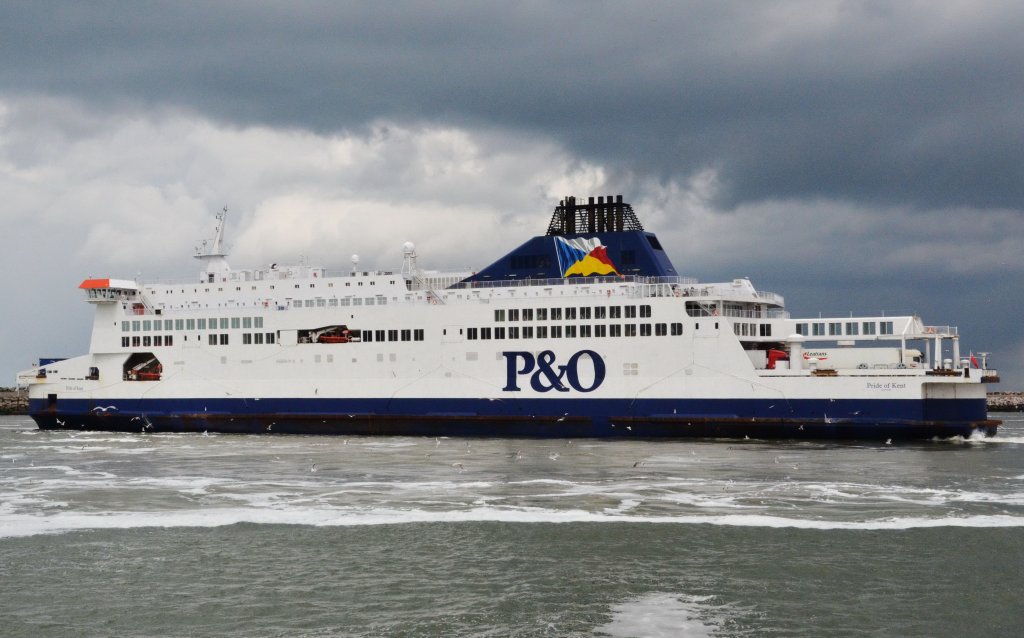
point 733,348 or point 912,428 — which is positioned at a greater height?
point 733,348

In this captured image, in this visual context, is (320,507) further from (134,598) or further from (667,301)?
(667,301)

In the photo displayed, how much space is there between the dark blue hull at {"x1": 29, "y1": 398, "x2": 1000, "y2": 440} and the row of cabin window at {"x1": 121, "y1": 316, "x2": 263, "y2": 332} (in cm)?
297

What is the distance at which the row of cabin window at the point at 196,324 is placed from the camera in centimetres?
4056

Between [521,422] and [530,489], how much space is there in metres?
13.3

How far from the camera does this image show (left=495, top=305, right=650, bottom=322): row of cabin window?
35.5 meters

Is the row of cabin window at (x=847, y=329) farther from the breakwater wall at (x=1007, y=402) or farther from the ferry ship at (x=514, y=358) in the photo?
the breakwater wall at (x=1007, y=402)

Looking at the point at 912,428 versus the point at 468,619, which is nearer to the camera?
the point at 468,619

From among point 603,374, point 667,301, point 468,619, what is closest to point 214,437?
point 603,374

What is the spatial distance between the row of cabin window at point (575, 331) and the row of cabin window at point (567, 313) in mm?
318

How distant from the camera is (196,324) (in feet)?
136

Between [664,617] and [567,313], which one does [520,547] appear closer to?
[664,617]

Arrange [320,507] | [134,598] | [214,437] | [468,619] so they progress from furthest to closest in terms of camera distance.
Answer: [214,437] < [320,507] < [134,598] < [468,619]

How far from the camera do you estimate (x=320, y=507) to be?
20453mm

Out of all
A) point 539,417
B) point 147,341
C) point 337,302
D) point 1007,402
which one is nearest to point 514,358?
point 539,417
